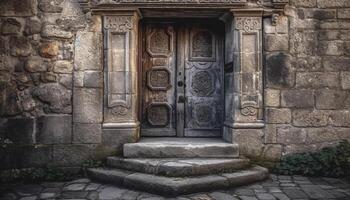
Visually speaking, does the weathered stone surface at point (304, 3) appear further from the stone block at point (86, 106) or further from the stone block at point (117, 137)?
the stone block at point (86, 106)

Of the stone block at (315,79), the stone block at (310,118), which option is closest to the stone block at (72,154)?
the stone block at (310,118)

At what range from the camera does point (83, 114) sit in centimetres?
457

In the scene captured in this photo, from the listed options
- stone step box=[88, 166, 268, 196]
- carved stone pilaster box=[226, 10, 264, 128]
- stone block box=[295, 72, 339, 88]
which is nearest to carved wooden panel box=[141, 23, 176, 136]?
carved stone pilaster box=[226, 10, 264, 128]

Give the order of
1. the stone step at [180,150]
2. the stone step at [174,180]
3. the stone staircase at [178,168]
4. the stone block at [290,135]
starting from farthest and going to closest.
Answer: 1. the stone block at [290,135]
2. the stone step at [180,150]
3. the stone staircase at [178,168]
4. the stone step at [174,180]

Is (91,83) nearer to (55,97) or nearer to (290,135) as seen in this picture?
(55,97)

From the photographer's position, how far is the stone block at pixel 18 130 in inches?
176

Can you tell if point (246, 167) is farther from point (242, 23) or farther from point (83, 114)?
point (83, 114)

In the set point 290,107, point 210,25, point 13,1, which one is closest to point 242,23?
point 210,25

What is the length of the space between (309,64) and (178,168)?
2479 mm

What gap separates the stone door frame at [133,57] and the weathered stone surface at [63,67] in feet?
1.63

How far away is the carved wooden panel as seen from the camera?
207 inches

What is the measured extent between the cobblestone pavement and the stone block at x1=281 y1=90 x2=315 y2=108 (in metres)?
1.06

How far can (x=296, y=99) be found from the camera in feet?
15.3

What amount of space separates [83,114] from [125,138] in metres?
0.69
